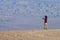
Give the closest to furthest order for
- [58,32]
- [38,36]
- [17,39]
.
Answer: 1. [17,39]
2. [38,36]
3. [58,32]

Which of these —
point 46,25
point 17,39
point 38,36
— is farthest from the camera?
point 46,25

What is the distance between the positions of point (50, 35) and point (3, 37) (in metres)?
3.24

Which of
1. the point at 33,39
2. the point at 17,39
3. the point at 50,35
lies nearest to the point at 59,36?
the point at 50,35

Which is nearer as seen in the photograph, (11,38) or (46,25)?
→ (11,38)

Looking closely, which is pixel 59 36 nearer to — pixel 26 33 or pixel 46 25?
pixel 26 33

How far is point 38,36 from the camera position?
575 inches

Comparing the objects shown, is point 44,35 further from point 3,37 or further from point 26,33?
point 3,37

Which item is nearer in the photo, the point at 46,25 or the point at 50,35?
the point at 50,35

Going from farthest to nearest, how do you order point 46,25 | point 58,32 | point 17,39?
point 46,25 → point 58,32 → point 17,39

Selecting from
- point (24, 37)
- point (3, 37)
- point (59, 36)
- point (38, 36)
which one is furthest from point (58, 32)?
point (3, 37)

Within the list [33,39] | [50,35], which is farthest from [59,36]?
[33,39]

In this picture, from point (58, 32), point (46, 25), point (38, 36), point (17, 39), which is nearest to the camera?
point (17, 39)

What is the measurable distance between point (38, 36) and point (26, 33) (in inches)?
37.2

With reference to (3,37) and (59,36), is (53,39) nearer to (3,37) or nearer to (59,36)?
(59,36)
